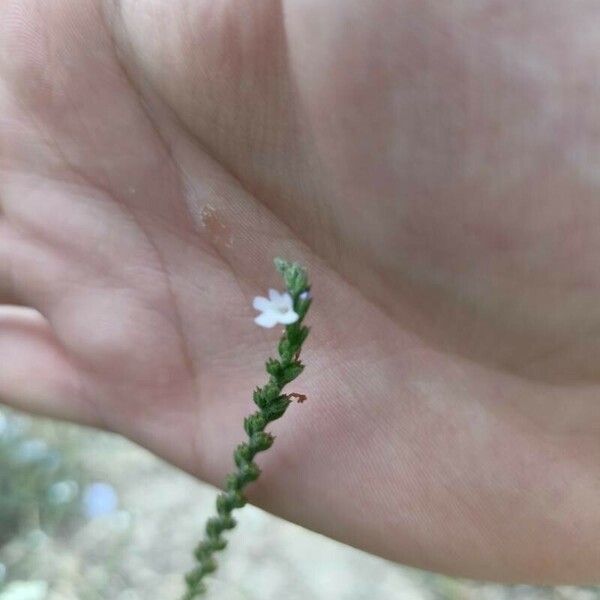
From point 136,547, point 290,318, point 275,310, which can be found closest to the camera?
point 290,318

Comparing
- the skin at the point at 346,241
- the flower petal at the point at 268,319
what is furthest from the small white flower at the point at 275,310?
the skin at the point at 346,241

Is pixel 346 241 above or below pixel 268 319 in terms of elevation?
above

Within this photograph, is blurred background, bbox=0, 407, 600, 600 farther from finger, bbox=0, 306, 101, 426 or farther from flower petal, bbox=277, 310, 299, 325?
flower petal, bbox=277, 310, 299, 325

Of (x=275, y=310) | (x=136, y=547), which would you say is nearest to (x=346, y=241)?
(x=275, y=310)

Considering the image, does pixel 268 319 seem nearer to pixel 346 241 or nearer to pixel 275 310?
pixel 275 310

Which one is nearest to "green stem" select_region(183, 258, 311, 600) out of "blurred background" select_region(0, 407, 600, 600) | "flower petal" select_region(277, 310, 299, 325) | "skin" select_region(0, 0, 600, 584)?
"flower petal" select_region(277, 310, 299, 325)

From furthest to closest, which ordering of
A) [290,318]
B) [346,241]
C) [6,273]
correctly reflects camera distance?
[6,273] → [346,241] → [290,318]

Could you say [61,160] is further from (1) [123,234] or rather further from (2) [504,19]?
(2) [504,19]
